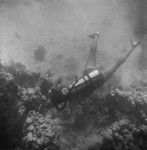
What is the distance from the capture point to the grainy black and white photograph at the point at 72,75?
661cm

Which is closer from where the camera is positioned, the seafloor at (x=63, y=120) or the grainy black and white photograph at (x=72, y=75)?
the seafloor at (x=63, y=120)

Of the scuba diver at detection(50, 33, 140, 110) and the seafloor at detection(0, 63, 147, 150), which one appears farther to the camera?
the scuba diver at detection(50, 33, 140, 110)

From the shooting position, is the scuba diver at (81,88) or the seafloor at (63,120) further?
the scuba diver at (81,88)

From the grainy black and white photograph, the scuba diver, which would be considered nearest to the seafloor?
the grainy black and white photograph

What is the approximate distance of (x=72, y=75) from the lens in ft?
33.7

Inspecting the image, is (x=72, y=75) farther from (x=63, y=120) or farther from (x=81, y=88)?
(x=63, y=120)

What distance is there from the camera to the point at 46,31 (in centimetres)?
1337

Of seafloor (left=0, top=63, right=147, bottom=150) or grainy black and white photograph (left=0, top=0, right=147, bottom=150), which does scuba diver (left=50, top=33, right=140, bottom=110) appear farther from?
seafloor (left=0, top=63, right=147, bottom=150)

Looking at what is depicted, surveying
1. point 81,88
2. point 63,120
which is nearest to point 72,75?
point 81,88

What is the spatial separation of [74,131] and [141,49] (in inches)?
290

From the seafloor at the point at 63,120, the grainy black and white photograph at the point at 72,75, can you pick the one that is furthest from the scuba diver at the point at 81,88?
the seafloor at the point at 63,120

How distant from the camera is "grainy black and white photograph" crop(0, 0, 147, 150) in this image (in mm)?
6605

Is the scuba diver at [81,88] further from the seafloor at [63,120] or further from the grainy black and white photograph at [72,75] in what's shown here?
the seafloor at [63,120]

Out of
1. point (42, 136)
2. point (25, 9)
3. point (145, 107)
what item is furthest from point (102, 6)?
point (42, 136)
